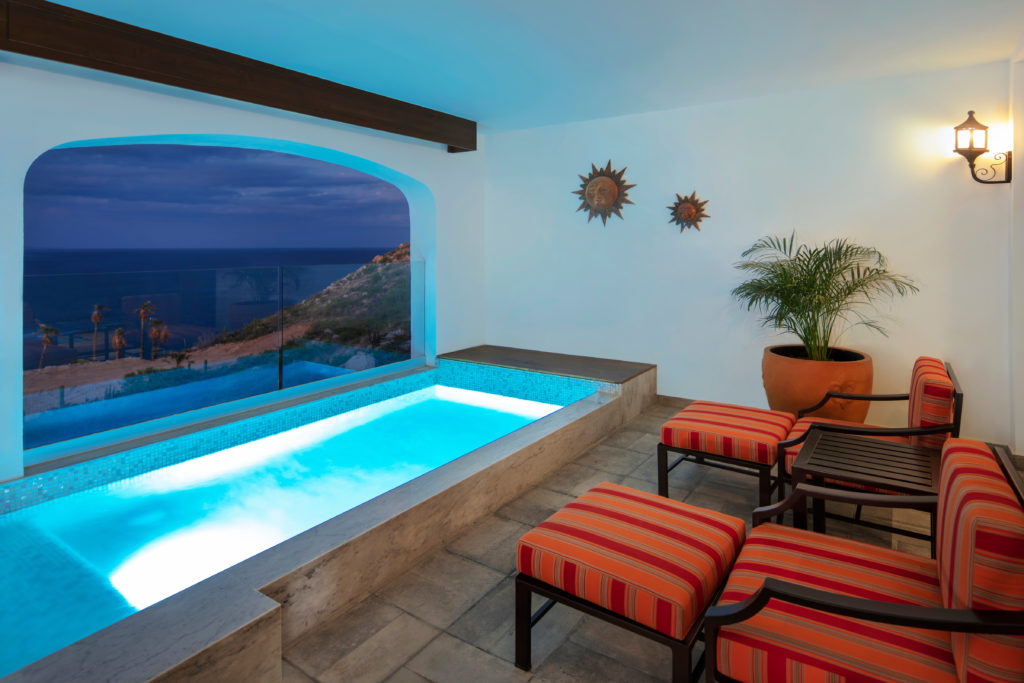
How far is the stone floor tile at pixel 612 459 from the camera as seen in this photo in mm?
3828

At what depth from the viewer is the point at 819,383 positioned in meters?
3.98

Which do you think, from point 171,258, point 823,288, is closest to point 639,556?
point 823,288

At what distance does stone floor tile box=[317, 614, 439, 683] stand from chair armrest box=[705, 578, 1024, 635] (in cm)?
113

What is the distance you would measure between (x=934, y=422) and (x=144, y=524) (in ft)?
13.3

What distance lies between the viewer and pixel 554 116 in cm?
551

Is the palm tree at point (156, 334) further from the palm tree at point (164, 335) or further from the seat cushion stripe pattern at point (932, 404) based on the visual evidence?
the seat cushion stripe pattern at point (932, 404)

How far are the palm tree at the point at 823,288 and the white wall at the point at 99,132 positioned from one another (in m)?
3.33

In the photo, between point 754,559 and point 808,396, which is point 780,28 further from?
point 754,559

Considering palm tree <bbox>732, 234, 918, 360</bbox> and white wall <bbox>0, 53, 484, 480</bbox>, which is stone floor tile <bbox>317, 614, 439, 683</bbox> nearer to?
white wall <bbox>0, 53, 484, 480</bbox>

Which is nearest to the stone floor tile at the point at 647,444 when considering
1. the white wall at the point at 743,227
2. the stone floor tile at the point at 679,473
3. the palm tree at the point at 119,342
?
the stone floor tile at the point at 679,473

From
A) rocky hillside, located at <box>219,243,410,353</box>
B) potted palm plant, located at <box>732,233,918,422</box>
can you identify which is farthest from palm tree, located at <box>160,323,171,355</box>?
potted palm plant, located at <box>732,233,918,422</box>

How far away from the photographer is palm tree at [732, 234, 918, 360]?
4250 millimetres

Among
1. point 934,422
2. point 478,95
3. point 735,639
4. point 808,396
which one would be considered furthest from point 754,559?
point 478,95

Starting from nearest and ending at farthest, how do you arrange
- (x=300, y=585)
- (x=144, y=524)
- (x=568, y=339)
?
(x=300, y=585) < (x=144, y=524) < (x=568, y=339)
